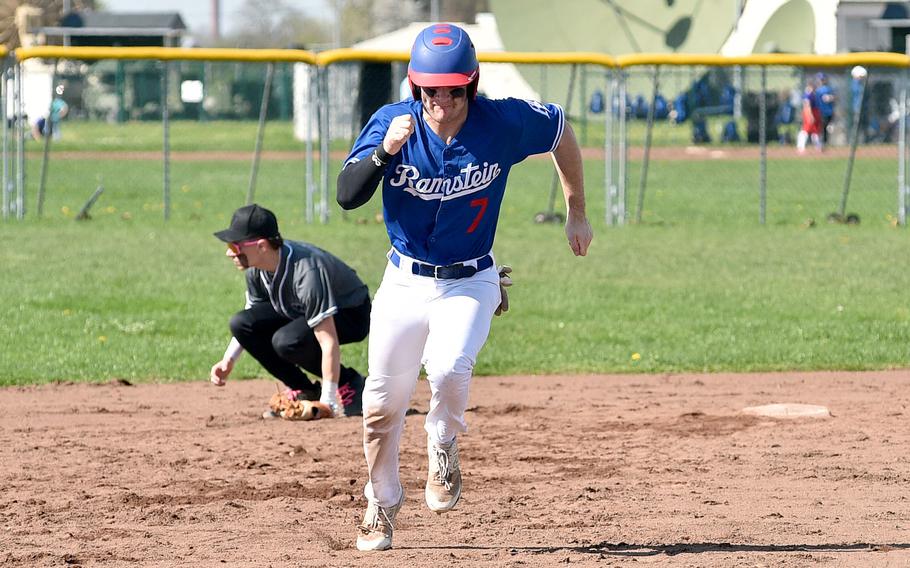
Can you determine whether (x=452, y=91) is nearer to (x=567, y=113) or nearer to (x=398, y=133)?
(x=398, y=133)

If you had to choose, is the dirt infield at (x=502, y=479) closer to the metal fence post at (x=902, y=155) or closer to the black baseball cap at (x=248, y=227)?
the black baseball cap at (x=248, y=227)

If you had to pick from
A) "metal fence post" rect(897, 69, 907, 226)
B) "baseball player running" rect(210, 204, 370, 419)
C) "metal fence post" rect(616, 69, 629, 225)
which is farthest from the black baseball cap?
"metal fence post" rect(897, 69, 907, 226)

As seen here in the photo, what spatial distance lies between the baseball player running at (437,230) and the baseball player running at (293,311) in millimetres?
2413

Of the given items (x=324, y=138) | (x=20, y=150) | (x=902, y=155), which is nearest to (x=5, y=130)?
(x=20, y=150)

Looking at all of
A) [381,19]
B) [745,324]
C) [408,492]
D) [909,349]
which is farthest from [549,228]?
[381,19]

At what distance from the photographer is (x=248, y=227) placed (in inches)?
293

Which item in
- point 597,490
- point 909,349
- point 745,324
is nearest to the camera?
point 597,490

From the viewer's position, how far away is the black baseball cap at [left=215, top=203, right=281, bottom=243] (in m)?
7.43

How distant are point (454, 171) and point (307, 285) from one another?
289cm

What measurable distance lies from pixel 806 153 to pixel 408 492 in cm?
2522

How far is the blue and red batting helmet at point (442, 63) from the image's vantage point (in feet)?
15.5

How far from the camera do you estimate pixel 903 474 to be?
648 cm

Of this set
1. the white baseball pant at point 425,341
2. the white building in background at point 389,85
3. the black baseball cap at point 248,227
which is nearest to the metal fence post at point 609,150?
the white building in background at point 389,85

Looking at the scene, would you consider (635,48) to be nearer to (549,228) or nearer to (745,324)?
(549,228)
